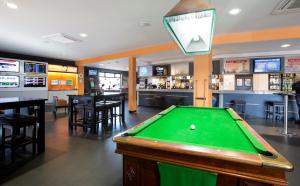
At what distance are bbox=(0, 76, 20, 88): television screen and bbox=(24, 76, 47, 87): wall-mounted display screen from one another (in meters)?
0.36

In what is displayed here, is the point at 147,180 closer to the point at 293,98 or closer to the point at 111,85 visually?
the point at 293,98

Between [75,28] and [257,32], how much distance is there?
17.0 ft

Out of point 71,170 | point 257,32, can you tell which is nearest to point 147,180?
point 71,170

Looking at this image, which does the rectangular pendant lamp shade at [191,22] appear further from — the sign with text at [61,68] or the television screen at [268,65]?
the sign with text at [61,68]

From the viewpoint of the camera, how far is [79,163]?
2.61 metres

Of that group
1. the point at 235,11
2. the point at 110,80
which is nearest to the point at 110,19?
the point at 235,11

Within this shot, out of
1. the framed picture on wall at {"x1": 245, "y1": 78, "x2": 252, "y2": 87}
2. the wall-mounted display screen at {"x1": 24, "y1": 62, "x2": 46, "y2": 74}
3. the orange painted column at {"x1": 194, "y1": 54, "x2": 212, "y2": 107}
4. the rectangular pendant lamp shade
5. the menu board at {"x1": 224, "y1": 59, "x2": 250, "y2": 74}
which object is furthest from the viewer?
the wall-mounted display screen at {"x1": 24, "y1": 62, "x2": 46, "y2": 74}

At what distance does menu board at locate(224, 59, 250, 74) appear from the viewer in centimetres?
701

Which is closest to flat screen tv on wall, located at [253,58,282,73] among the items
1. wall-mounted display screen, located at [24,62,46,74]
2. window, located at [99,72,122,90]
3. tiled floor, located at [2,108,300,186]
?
tiled floor, located at [2,108,300,186]

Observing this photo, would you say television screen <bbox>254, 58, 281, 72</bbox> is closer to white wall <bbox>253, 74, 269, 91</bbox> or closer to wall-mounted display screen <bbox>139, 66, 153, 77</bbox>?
white wall <bbox>253, 74, 269, 91</bbox>

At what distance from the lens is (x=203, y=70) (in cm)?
539

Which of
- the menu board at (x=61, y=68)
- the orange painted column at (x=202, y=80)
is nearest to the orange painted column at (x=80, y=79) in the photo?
the menu board at (x=61, y=68)

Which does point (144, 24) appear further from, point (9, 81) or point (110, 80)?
point (110, 80)

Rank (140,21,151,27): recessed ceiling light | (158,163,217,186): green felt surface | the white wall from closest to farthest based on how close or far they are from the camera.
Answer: (158,163,217,186): green felt surface → (140,21,151,27): recessed ceiling light → the white wall
